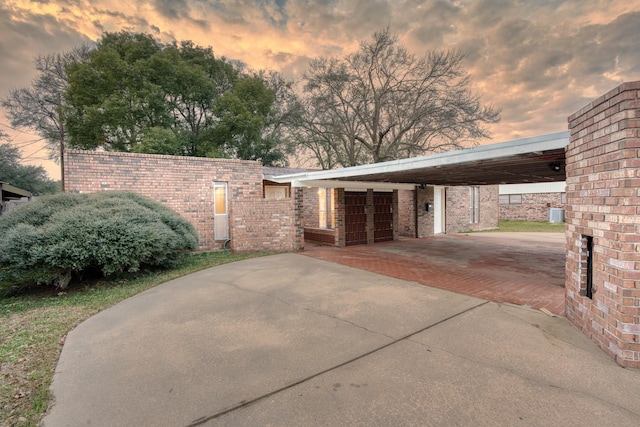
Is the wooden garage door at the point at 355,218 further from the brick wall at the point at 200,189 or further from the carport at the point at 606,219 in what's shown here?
the carport at the point at 606,219

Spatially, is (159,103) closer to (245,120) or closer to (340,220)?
(245,120)

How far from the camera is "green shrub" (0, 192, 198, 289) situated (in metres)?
5.34

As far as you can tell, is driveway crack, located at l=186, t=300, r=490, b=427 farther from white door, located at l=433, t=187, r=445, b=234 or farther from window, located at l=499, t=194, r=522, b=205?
window, located at l=499, t=194, r=522, b=205

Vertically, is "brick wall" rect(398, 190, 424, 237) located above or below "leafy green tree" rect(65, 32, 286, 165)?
below

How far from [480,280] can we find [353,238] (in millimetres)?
5917

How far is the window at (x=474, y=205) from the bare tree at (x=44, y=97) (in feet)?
86.2

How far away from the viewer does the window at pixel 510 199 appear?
2270cm

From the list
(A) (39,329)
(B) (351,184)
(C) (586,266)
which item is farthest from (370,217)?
(A) (39,329)

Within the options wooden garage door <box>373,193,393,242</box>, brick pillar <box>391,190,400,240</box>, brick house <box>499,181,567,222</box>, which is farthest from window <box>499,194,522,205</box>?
wooden garage door <box>373,193,393,242</box>

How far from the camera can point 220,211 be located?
10766 millimetres

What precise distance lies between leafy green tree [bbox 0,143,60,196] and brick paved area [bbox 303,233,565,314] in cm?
3400

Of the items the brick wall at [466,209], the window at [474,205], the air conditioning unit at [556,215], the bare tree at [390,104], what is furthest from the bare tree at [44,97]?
the air conditioning unit at [556,215]

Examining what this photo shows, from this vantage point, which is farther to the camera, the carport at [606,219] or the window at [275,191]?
the window at [275,191]

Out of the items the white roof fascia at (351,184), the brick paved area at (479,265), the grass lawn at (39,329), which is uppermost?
the white roof fascia at (351,184)
